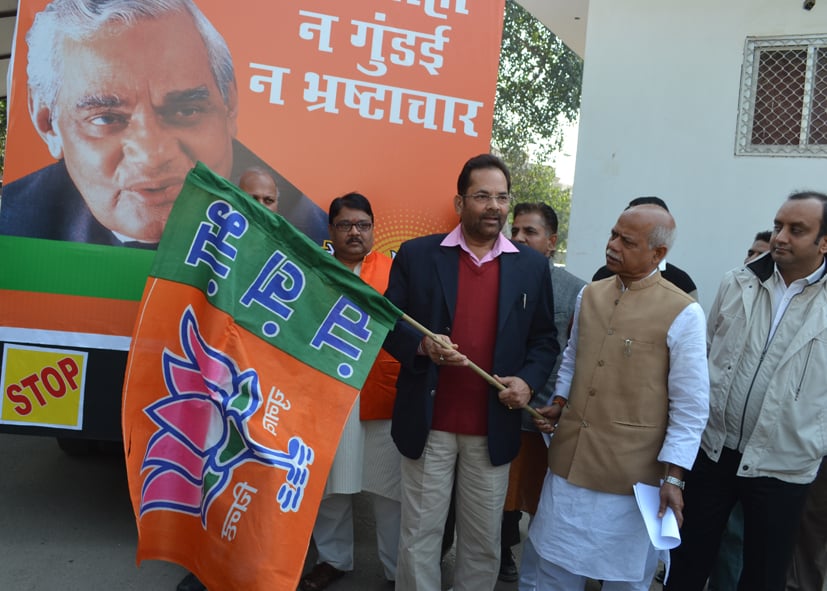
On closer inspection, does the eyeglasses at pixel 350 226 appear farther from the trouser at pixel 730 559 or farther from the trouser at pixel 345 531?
the trouser at pixel 730 559

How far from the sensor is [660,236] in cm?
268

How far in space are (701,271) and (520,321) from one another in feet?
9.81

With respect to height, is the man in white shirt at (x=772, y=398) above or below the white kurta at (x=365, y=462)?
above

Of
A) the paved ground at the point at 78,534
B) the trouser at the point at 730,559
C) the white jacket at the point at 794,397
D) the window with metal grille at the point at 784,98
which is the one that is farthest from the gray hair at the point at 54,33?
the window with metal grille at the point at 784,98

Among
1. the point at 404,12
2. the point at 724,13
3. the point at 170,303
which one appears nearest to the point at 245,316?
the point at 170,303

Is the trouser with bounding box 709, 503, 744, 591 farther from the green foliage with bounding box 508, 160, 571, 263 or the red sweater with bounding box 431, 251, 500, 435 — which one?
the green foliage with bounding box 508, 160, 571, 263

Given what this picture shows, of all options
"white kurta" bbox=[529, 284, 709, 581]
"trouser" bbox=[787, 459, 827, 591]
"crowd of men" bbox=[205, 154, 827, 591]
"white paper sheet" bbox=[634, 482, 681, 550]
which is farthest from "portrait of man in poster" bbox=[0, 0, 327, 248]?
"trouser" bbox=[787, 459, 827, 591]

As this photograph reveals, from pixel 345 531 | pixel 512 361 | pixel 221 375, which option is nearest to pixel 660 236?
pixel 512 361

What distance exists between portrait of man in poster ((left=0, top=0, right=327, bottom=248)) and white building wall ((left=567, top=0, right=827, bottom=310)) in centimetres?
314

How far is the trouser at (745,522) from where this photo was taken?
2775 millimetres

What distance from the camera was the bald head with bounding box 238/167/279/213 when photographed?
11.5ft

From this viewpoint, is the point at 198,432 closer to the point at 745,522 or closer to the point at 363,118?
the point at 363,118

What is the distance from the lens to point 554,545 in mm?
2809

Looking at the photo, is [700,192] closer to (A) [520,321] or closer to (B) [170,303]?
(A) [520,321]
